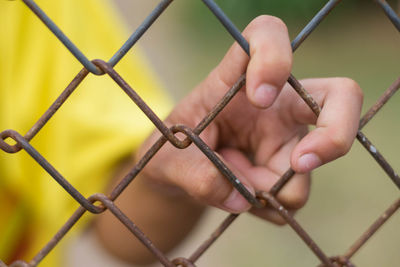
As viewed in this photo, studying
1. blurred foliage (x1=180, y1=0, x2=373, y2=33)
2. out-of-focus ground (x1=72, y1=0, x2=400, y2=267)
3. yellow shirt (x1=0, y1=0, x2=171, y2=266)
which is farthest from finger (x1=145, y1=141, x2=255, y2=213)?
blurred foliage (x1=180, y1=0, x2=373, y2=33)

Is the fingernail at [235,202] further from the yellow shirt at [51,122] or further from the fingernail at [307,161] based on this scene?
the yellow shirt at [51,122]

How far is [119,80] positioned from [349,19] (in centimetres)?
401

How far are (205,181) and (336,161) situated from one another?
6.52ft

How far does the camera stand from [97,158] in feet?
2.75

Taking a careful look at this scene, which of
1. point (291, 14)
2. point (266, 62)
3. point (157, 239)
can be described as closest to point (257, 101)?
point (266, 62)

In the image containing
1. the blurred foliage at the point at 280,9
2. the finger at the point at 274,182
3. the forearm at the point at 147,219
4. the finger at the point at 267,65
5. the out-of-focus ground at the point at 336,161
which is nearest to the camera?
the finger at the point at 267,65

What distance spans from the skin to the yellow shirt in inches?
13.6

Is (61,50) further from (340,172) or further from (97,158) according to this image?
(340,172)

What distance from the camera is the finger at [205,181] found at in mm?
397

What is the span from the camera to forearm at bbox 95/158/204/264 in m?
0.72

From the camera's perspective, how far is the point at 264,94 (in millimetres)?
335

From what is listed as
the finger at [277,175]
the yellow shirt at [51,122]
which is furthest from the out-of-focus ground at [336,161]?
the finger at [277,175]

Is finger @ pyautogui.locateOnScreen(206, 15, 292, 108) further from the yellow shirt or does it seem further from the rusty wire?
the yellow shirt

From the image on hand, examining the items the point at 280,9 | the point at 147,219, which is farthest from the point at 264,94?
the point at 280,9
